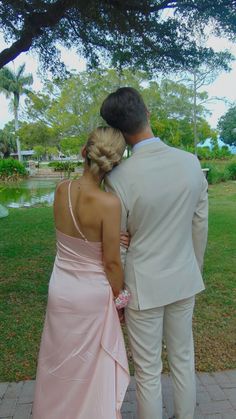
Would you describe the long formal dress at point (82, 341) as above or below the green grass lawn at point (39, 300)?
above

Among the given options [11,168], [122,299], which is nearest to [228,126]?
[11,168]

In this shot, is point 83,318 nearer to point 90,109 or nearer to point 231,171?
point 231,171

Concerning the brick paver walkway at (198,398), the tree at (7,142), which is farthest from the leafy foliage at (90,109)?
the brick paver walkway at (198,398)

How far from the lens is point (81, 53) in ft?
19.3

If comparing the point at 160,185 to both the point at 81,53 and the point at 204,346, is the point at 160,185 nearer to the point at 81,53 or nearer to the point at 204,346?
the point at 204,346

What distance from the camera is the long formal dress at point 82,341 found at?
1859 mm

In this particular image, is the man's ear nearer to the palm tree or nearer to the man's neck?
the man's neck

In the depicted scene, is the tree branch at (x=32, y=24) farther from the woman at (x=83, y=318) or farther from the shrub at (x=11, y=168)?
the shrub at (x=11, y=168)

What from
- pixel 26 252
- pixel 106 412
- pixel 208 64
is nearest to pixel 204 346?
pixel 106 412

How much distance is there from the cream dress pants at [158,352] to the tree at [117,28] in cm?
375

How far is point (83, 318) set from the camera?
1.87m

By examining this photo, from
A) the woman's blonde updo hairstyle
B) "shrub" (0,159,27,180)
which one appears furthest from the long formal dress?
"shrub" (0,159,27,180)

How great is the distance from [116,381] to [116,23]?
15.1 ft

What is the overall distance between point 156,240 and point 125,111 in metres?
0.59
